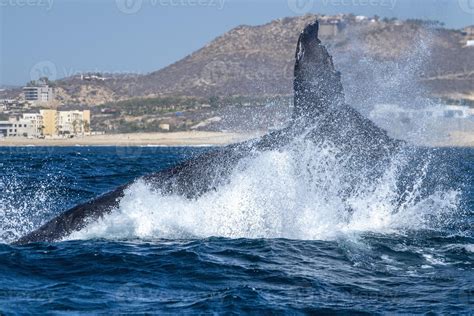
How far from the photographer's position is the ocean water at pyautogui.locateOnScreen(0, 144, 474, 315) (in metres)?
11.7

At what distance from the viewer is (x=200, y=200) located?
16625 mm

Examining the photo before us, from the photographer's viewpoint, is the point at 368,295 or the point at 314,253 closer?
the point at 368,295

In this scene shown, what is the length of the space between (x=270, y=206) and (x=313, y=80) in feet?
8.62

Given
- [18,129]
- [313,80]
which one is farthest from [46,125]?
[313,80]

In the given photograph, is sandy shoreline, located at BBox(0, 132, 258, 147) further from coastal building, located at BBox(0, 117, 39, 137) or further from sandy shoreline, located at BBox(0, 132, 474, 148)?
coastal building, located at BBox(0, 117, 39, 137)

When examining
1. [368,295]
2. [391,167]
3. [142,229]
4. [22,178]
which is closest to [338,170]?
[391,167]

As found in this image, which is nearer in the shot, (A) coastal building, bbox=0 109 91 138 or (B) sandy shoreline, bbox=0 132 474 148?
(B) sandy shoreline, bbox=0 132 474 148

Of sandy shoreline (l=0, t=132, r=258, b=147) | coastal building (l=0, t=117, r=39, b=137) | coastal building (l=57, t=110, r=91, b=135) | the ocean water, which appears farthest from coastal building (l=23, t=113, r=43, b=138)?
the ocean water

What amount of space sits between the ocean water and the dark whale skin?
203 mm

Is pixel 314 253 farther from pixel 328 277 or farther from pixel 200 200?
pixel 200 200

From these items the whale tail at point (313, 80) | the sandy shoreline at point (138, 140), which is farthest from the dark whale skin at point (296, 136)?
the sandy shoreline at point (138, 140)

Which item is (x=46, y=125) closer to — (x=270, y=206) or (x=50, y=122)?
(x=50, y=122)

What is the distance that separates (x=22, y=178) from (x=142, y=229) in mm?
20883

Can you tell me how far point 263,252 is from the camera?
14.8 m
